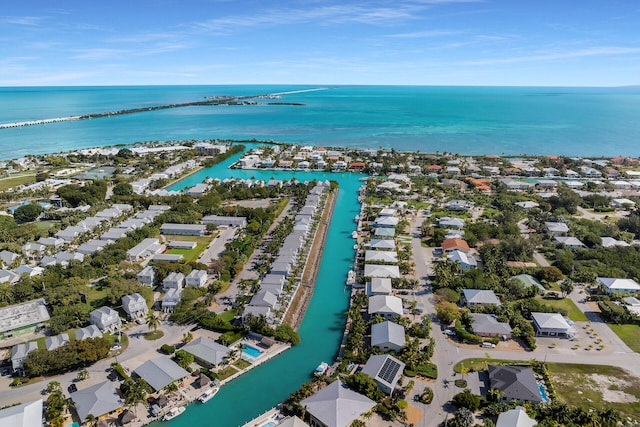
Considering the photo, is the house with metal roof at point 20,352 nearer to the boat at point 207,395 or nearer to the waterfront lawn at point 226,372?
the boat at point 207,395

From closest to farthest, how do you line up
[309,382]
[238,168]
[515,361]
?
1. [309,382]
2. [515,361]
3. [238,168]

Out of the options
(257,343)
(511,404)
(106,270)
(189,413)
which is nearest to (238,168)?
(106,270)

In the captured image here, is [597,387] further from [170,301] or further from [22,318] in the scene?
[22,318]

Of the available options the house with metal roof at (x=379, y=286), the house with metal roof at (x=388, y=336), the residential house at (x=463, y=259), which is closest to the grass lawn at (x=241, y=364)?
the house with metal roof at (x=388, y=336)

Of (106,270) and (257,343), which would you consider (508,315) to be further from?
(106,270)

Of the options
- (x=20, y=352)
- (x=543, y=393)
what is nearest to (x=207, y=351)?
(x=20, y=352)

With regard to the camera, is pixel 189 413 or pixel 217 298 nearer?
pixel 189 413
